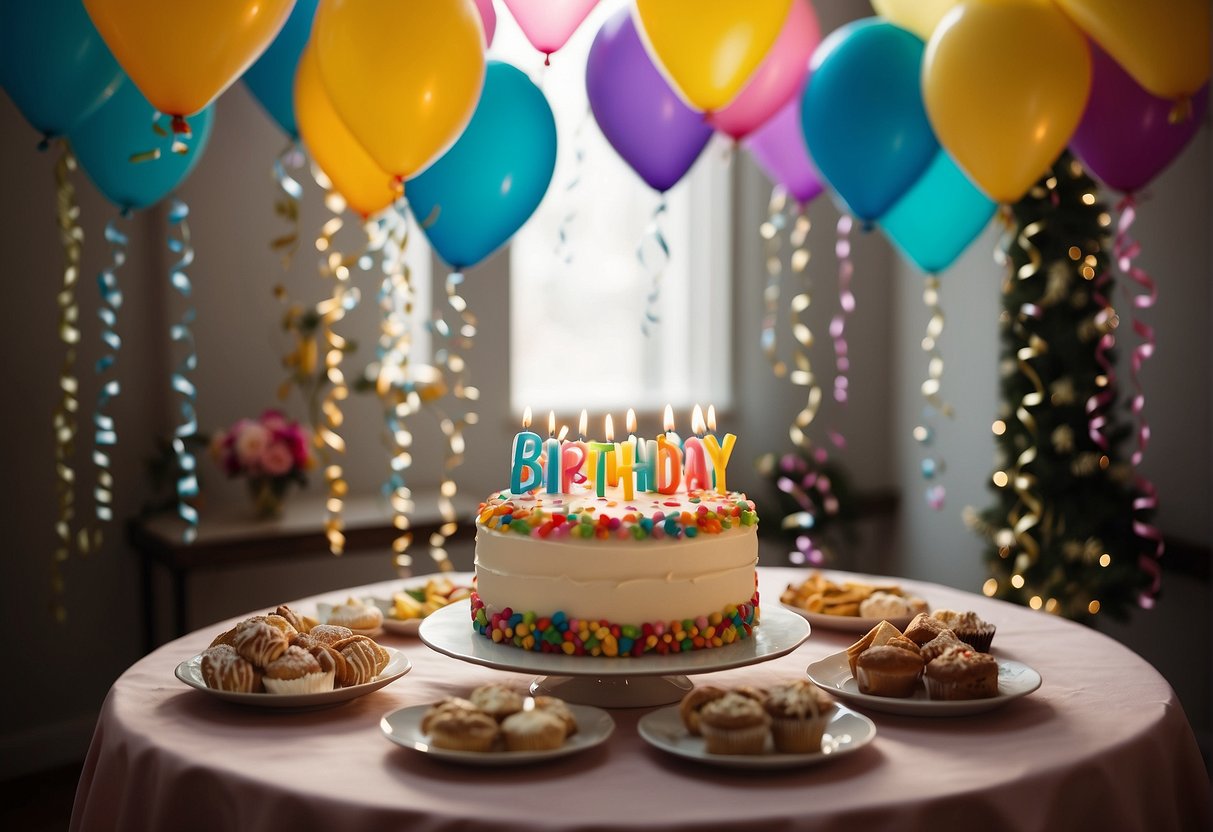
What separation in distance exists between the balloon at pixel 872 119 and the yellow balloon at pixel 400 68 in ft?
2.86

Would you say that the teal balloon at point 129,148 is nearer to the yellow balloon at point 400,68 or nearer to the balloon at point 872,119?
the yellow balloon at point 400,68

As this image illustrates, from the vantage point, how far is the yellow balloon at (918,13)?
8.46 feet

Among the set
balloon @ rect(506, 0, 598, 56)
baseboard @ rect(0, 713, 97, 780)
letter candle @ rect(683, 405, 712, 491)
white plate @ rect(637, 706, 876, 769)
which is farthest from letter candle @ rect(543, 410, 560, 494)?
baseboard @ rect(0, 713, 97, 780)

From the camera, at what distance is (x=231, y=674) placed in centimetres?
162

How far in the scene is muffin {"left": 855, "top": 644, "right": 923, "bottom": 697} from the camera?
1630 millimetres

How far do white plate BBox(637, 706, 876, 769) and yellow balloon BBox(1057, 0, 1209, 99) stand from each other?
1395 millimetres

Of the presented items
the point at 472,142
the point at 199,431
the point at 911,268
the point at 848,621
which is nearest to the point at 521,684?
the point at 848,621

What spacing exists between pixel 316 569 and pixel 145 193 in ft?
5.97

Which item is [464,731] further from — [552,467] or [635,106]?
[635,106]

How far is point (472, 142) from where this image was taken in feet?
7.64

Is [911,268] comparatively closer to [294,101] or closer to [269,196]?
[269,196]

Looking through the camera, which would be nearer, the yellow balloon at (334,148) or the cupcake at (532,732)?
the cupcake at (532,732)

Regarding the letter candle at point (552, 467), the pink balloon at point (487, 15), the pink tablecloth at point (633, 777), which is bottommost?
the pink tablecloth at point (633, 777)

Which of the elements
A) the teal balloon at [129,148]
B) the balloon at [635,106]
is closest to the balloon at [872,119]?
the balloon at [635,106]
